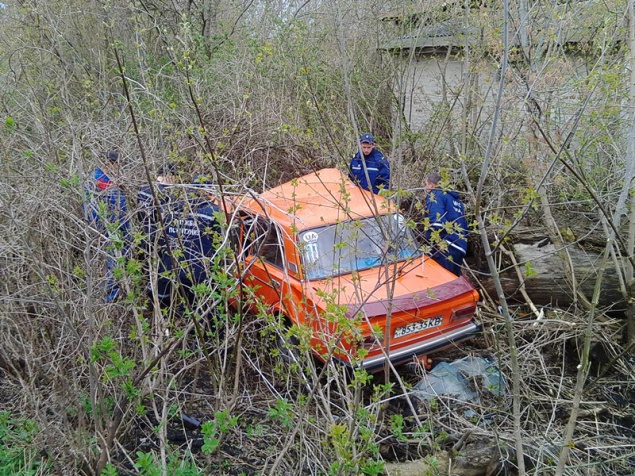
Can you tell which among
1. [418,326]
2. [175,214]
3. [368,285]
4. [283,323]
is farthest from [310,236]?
[175,214]

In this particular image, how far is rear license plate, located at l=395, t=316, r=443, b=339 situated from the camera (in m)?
4.82

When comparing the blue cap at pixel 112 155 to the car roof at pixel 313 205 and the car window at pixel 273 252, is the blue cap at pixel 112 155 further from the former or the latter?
the car window at pixel 273 252

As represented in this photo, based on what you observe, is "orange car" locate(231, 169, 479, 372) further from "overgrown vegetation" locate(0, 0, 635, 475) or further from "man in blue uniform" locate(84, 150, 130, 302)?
"man in blue uniform" locate(84, 150, 130, 302)

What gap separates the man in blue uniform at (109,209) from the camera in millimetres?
3564

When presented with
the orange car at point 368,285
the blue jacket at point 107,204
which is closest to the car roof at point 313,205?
the orange car at point 368,285

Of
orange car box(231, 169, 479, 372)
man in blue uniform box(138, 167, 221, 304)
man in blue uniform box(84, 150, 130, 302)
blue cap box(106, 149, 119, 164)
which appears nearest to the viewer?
man in blue uniform box(84, 150, 130, 302)

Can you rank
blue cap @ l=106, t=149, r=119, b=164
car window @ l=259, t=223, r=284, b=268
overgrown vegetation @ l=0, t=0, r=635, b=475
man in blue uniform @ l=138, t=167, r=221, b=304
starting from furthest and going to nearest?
1. car window @ l=259, t=223, r=284, b=268
2. blue cap @ l=106, t=149, r=119, b=164
3. man in blue uniform @ l=138, t=167, r=221, b=304
4. overgrown vegetation @ l=0, t=0, r=635, b=475

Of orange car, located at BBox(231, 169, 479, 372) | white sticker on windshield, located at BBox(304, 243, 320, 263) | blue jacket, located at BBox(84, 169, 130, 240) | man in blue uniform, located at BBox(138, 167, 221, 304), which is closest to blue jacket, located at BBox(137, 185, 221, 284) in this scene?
man in blue uniform, located at BBox(138, 167, 221, 304)

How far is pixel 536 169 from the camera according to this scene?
522 centimetres

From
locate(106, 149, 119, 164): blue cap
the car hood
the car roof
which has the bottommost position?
the car hood

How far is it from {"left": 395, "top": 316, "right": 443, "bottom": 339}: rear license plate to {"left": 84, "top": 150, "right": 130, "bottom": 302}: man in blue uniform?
2.41 m

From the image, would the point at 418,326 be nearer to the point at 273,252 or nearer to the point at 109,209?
the point at 273,252

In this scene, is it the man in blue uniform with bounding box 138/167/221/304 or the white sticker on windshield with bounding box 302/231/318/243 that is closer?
the man in blue uniform with bounding box 138/167/221/304

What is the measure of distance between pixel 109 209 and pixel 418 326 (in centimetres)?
281
